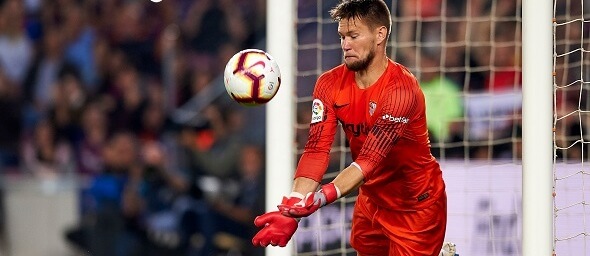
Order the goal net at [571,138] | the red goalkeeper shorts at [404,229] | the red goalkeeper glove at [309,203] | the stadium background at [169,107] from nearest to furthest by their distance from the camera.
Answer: the red goalkeeper glove at [309,203] → the red goalkeeper shorts at [404,229] → the goal net at [571,138] → the stadium background at [169,107]

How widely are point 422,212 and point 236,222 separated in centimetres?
326

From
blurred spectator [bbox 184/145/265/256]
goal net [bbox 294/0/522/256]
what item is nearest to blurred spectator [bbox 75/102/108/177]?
A: blurred spectator [bbox 184/145/265/256]

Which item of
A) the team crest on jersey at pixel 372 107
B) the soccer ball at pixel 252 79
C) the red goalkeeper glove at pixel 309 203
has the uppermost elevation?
the soccer ball at pixel 252 79

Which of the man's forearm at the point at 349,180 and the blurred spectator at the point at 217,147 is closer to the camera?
the man's forearm at the point at 349,180

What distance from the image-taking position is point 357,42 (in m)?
4.46

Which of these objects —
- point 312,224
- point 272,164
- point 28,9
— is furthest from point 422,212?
point 28,9

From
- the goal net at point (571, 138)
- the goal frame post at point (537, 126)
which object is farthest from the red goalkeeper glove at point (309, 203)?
the goal net at point (571, 138)

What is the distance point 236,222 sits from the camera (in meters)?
7.83

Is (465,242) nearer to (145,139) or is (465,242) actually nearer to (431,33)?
(431,33)

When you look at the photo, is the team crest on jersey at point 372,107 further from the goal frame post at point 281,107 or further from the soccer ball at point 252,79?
the goal frame post at point 281,107

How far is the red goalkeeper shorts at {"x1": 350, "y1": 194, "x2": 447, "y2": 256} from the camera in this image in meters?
4.73

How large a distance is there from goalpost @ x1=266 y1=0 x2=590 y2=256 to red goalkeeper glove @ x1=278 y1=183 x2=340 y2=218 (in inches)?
47.5

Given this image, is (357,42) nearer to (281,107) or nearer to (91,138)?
(281,107)

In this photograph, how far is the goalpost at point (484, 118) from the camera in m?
5.19
